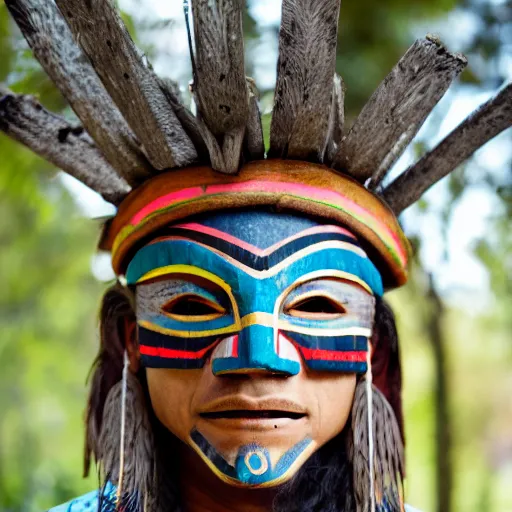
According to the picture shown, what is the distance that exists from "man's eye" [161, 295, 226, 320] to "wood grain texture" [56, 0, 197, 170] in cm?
45

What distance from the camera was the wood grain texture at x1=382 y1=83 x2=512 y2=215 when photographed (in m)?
2.20

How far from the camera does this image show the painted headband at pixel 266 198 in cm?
216

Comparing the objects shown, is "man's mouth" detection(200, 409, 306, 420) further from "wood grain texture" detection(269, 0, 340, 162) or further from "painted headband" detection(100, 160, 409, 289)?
"wood grain texture" detection(269, 0, 340, 162)

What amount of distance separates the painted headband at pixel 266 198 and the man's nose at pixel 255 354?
43cm

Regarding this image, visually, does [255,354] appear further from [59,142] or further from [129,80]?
[59,142]

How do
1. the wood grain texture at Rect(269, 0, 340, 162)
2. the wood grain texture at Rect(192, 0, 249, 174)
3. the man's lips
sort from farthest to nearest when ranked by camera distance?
the man's lips < the wood grain texture at Rect(269, 0, 340, 162) < the wood grain texture at Rect(192, 0, 249, 174)

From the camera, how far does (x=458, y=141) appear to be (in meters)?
→ 2.31

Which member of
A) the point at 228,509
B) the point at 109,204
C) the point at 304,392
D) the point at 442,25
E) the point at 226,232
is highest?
the point at 442,25

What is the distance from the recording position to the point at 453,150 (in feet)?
7.64

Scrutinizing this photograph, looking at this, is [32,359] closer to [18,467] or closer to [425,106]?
[18,467]

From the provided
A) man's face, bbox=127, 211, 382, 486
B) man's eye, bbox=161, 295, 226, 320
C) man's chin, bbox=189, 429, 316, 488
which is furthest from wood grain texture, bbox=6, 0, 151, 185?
man's chin, bbox=189, 429, 316, 488

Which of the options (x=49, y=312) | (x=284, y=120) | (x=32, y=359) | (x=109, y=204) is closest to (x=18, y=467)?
(x=32, y=359)

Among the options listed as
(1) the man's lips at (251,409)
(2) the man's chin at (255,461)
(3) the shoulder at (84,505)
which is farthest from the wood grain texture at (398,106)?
(3) the shoulder at (84,505)

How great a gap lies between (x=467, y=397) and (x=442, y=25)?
8.00 meters
